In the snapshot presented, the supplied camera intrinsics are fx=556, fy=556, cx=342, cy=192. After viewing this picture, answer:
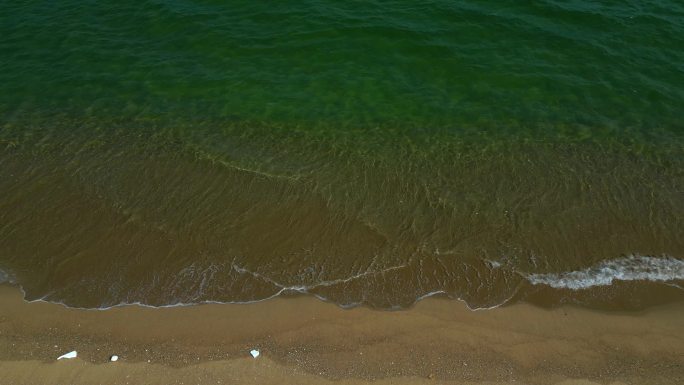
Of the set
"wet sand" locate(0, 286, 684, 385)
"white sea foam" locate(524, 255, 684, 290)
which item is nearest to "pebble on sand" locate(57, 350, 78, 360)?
"wet sand" locate(0, 286, 684, 385)

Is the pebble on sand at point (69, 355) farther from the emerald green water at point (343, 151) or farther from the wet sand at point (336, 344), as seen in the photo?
the emerald green water at point (343, 151)

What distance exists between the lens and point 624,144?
14383mm

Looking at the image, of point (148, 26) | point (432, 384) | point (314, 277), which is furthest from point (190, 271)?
point (148, 26)

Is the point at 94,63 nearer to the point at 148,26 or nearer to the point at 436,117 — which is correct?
the point at 148,26

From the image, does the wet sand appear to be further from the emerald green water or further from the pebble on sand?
the emerald green water

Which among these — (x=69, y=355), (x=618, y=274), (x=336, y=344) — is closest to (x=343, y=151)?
(x=336, y=344)

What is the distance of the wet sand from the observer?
30.6ft

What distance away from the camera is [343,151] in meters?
14.4

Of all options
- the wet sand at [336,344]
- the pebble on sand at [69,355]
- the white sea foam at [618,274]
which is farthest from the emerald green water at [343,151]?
the pebble on sand at [69,355]

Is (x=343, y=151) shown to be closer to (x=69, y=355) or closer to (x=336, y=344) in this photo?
(x=336, y=344)

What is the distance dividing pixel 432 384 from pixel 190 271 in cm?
525

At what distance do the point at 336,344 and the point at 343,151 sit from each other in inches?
231

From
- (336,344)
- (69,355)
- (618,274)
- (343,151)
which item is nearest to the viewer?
(69,355)

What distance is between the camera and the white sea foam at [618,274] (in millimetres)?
11102
